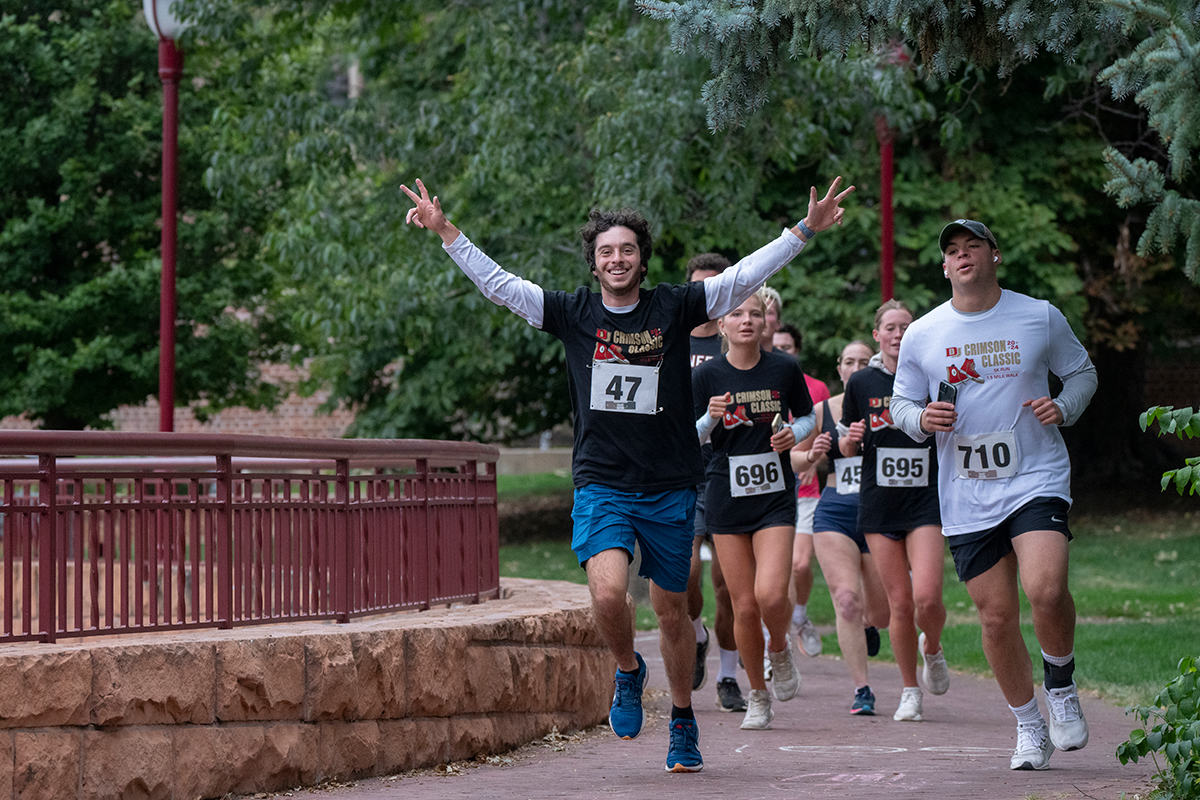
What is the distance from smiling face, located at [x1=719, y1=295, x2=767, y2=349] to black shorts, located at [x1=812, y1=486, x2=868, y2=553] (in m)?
1.63

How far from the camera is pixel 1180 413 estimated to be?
4.59 metres

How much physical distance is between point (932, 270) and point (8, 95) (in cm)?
1233

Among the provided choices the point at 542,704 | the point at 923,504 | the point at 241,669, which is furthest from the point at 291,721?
the point at 923,504

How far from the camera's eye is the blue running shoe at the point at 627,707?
608 centimetres

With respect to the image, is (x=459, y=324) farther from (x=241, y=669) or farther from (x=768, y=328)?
(x=241, y=669)

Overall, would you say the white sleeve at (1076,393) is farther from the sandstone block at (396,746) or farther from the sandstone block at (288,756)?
the sandstone block at (288,756)

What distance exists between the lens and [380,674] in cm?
632

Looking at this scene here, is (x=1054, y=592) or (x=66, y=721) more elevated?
(x=1054, y=592)

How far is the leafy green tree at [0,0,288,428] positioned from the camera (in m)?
18.6

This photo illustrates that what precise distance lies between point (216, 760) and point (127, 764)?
0.37m

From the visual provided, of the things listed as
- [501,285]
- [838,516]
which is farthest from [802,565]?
[501,285]

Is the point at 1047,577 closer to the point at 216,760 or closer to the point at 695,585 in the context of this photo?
the point at 695,585

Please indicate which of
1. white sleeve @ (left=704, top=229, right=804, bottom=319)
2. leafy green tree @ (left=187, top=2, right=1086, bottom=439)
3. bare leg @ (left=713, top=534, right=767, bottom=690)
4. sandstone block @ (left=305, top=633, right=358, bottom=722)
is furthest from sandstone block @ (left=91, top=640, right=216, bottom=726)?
leafy green tree @ (left=187, top=2, right=1086, bottom=439)

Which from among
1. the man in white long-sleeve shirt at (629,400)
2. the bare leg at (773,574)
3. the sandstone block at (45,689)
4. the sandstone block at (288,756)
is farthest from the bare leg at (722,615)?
the sandstone block at (45,689)
